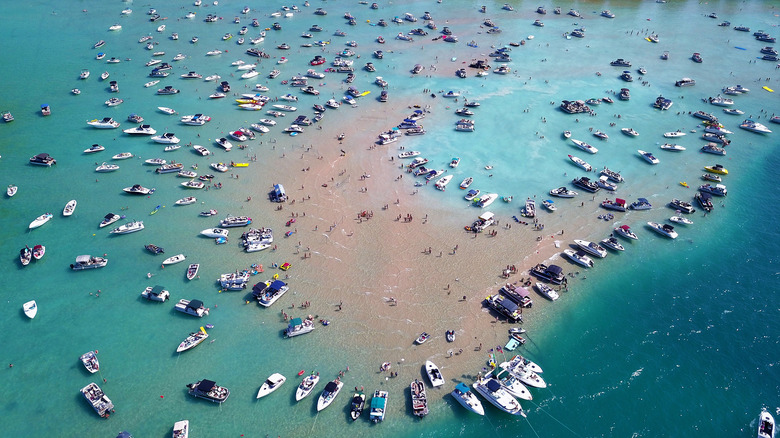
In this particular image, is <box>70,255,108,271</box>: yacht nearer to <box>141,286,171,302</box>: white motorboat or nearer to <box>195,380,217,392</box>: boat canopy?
<box>141,286,171,302</box>: white motorboat

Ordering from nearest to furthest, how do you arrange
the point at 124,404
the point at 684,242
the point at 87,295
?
the point at 124,404 < the point at 87,295 < the point at 684,242

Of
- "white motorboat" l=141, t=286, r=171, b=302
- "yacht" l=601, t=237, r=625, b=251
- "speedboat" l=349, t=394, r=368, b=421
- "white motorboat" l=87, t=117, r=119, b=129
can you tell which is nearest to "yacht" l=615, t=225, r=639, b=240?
"yacht" l=601, t=237, r=625, b=251

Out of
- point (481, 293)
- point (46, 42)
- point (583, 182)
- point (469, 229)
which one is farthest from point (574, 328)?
point (46, 42)

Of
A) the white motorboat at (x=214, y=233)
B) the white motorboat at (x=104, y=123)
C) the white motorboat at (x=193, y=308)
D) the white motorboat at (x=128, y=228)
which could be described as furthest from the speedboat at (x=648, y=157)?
the white motorboat at (x=104, y=123)

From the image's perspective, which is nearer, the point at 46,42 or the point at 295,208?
the point at 295,208

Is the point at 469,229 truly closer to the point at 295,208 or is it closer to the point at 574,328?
the point at 574,328

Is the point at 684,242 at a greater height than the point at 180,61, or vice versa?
the point at 180,61
